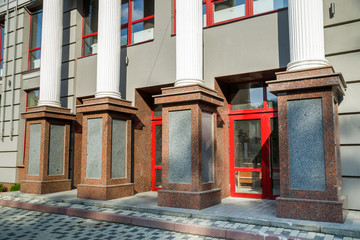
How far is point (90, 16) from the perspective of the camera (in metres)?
12.7

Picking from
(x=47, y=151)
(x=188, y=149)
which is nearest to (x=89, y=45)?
(x=47, y=151)

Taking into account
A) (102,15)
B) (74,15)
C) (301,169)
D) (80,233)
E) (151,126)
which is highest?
(74,15)

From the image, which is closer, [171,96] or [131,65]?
[171,96]

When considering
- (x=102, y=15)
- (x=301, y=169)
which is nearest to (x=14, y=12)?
(x=102, y=15)

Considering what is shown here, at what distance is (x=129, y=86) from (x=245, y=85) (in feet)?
13.2

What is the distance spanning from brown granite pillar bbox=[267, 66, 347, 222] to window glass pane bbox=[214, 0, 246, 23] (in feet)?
11.1

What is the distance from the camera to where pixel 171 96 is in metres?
8.10

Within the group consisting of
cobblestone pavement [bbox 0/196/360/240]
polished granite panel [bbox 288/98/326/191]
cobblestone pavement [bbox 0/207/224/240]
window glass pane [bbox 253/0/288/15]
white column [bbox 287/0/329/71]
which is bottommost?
cobblestone pavement [bbox 0/207/224/240]

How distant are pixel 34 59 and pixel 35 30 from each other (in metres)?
1.49

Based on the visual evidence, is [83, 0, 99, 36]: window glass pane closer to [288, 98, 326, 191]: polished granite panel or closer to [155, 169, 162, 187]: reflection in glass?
[155, 169, 162, 187]: reflection in glass

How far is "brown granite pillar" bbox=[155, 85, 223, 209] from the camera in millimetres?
7613

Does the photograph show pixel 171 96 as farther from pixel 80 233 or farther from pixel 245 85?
pixel 80 233

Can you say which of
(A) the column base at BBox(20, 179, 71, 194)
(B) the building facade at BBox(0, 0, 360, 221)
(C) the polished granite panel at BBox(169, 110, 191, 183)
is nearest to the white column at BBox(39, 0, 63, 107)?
(B) the building facade at BBox(0, 0, 360, 221)

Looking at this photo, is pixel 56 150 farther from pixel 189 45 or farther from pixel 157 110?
pixel 189 45
